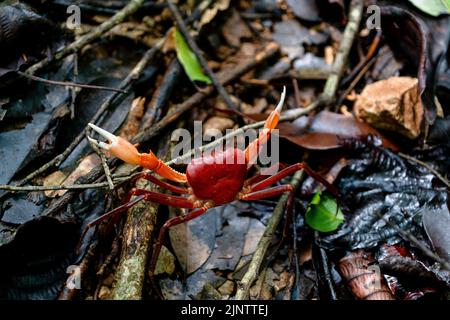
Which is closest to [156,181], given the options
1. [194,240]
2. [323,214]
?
[194,240]

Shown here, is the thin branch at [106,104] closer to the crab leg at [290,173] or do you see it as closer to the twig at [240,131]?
the twig at [240,131]

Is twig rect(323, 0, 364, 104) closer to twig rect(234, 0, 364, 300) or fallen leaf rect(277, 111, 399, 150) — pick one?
twig rect(234, 0, 364, 300)

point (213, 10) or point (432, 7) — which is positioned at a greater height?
point (213, 10)

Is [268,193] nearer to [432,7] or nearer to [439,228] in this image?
[439,228]

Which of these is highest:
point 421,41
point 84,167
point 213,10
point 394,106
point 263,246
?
point 213,10

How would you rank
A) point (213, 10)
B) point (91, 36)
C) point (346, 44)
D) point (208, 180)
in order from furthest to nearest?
1. point (213, 10)
2. point (346, 44)
3. point (91, 36)
4. point (208, 180)
